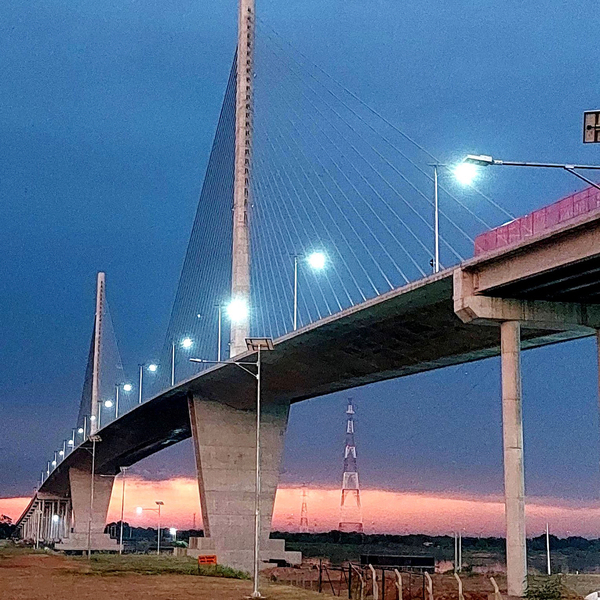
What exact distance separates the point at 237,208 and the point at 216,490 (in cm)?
1845

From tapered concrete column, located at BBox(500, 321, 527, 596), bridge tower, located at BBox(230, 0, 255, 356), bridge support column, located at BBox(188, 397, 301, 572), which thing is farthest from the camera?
bridge support column, located at BBox(188, 397, 301, 572)

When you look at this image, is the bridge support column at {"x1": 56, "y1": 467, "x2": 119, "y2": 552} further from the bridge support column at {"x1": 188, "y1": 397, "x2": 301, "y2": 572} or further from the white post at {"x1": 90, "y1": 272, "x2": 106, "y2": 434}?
the bridge support column at {"x1": 188, "y1": 397, "x2": 301, "y2": 572}

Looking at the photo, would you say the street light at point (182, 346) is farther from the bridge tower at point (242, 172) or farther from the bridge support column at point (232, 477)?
the bridge tower at point (242, 172)

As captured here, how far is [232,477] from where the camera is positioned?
7250 centimetres

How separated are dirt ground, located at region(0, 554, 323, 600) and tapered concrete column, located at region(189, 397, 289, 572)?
1393 centimetres

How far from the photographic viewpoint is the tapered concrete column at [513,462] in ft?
116

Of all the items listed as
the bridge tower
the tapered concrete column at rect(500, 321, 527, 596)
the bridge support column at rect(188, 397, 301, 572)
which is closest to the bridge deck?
the bridge support column at rect(188, 397, 301, 572)

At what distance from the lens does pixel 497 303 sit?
38.1 metres

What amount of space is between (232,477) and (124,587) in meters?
27.7

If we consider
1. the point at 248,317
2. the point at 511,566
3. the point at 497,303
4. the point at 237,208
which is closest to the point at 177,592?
the point at 511,566

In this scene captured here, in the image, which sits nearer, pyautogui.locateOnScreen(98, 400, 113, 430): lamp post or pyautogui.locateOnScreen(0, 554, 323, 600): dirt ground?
pyautogui.locateOnScreen(0, 554, 323, 600): dirt ground

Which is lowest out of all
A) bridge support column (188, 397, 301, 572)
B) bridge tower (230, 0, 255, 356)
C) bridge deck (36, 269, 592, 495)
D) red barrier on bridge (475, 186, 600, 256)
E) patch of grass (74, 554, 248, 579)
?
patch of grass (74, 554, 248, 579)

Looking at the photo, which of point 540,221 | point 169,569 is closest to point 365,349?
point 169,569

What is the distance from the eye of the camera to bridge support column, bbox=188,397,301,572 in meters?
71.4
